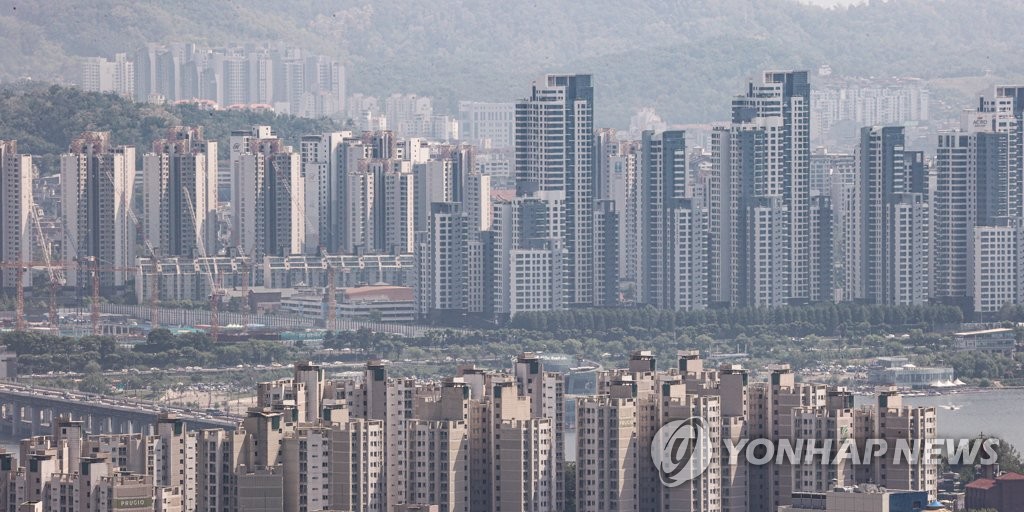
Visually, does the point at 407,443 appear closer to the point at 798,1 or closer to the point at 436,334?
the point at 436,334

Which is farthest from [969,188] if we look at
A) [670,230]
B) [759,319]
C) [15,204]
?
[15,204]

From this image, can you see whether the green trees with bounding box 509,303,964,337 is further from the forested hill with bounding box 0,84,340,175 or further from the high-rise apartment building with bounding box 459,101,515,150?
the high-rise apartment building with bounding box 459,101,515,150

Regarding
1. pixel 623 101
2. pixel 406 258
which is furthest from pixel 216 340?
pixel 623 101

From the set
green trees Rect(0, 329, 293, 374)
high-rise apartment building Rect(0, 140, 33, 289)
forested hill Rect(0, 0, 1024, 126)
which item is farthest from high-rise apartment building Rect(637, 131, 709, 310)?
forested hill Rect(0, 0, 1024, 126)

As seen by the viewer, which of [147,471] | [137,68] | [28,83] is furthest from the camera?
[137,68]
